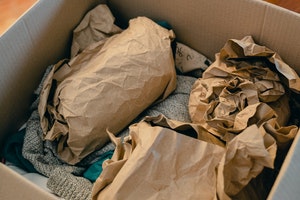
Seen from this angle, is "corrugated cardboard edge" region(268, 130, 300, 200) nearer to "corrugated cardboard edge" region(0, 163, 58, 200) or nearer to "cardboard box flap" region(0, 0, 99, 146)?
"corrugated cardboard edge" region(0, 163, 58, 200)

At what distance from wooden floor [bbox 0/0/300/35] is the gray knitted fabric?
0.29 meters

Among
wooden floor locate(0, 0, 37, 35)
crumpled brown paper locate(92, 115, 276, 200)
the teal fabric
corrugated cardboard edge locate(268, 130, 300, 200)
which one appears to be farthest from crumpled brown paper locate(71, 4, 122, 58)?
corrugated cardboard edge locate(268, 130, 300, 200)

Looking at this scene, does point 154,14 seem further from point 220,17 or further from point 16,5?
point 16,5

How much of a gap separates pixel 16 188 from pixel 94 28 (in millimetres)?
557

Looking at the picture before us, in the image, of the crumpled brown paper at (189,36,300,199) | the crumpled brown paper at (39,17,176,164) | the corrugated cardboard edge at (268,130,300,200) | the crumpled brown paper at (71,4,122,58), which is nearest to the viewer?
the corrugated cardboard edge at (268,130,300,200)

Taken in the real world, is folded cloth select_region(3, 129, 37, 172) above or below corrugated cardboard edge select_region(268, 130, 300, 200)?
below

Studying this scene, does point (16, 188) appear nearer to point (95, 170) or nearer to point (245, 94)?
point (95, 170)

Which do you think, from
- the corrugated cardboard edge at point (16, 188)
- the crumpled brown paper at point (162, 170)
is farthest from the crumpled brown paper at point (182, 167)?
the corrugated cardboard edge at point (16, 188)

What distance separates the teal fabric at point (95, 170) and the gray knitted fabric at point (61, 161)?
0.5 inches

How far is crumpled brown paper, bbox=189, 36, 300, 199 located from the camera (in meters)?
0.74

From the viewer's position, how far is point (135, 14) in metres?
1.11

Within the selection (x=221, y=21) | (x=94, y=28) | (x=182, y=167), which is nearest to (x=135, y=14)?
(x=94, y=28)

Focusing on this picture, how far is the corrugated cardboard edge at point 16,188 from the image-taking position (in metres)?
0.62

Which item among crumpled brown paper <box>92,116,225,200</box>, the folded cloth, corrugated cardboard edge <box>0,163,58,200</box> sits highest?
crumpled brown paper <box>92,116,225,200</box>
